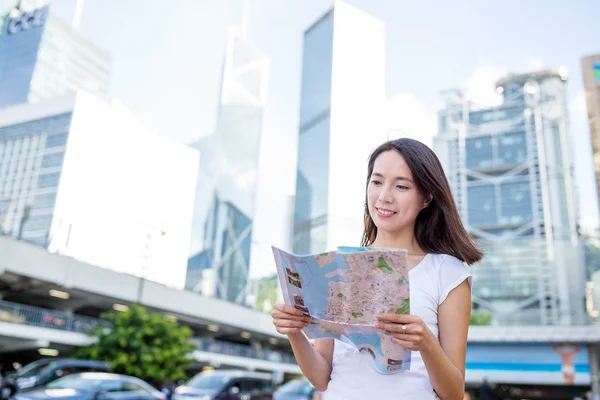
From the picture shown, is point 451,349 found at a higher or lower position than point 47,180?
lower

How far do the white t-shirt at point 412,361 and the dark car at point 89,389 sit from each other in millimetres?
6487

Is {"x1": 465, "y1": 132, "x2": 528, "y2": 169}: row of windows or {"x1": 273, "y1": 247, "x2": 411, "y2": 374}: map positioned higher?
{"x1": 465, "y1": 132, "x2": 528, "y2": 169}: row of windows

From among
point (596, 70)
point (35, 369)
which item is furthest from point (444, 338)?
point (596, 70)

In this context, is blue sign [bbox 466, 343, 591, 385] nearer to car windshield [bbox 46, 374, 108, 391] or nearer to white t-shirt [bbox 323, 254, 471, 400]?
car windshield [bbox 46, 374, 108, 391]

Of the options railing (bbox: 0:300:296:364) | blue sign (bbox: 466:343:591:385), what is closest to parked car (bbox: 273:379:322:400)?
railing (bbox: 0:300:296:364)

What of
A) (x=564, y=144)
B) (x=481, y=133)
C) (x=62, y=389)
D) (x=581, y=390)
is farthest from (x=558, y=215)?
(x=62, y=389)

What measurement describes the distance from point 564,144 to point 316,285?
77.1m

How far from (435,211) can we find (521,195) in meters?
73.6

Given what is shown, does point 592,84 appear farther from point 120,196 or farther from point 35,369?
point 35,369

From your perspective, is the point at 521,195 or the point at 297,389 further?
the point at 521,195

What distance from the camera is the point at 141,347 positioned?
1435cm

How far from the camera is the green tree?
14305 mm

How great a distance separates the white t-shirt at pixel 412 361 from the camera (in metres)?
1.17

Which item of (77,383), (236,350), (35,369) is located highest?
(236,350)
